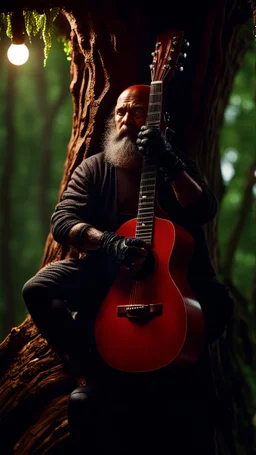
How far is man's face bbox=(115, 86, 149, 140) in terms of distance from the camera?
4.48 meters

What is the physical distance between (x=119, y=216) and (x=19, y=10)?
1459 mm

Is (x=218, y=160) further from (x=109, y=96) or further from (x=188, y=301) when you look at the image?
(x=188, y=301)

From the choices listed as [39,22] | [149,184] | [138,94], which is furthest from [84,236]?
[39,22]

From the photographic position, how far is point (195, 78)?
204 inches

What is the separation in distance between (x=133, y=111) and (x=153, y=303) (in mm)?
1143

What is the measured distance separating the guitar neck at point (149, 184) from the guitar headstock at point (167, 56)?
78 mm

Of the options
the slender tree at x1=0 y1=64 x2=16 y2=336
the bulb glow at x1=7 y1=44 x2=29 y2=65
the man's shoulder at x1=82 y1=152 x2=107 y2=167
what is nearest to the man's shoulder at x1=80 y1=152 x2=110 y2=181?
the man's shoulder at x1=82 y1=152 x2=107 y2=167

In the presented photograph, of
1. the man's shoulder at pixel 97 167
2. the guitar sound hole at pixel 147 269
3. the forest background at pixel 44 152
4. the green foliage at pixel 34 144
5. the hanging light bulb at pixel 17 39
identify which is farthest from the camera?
the green foliage at pixel 34 144

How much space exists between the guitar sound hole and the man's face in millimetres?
Answer: 774

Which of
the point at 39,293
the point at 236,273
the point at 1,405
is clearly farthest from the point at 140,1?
the point at 236,273

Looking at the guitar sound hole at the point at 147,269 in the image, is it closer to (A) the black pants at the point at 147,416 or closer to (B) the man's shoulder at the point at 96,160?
(A) the black pants at the point at 147,416

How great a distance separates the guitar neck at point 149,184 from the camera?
4.25 m

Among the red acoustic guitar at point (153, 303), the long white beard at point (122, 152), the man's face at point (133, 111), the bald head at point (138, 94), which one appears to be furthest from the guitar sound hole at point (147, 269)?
the bald head at point (138, 94)

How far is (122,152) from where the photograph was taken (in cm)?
455
